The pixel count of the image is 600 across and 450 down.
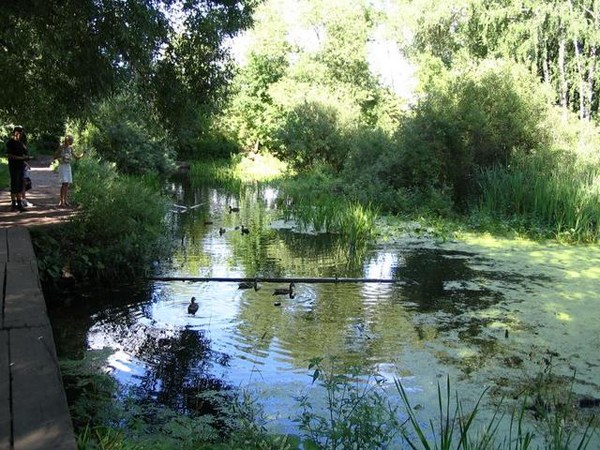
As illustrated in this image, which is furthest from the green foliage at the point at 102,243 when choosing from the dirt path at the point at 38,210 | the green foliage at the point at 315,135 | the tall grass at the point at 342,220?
the green foliage at the point at 315,135

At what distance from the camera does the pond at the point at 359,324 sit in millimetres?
5578

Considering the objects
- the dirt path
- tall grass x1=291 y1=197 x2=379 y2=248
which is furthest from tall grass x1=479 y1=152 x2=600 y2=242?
the dirt path

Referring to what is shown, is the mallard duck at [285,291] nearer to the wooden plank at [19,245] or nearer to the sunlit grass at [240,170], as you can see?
the wooden plank at [19,245]

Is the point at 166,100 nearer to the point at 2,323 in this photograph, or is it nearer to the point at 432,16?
the point at 2,323

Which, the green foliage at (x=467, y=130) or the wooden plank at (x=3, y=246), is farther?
the green foliage at (x=467, y=130)

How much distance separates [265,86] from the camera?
4503 cm

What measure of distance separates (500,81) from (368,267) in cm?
969

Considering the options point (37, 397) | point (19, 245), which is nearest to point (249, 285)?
point (19, 245)

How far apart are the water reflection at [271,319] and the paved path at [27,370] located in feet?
3.81

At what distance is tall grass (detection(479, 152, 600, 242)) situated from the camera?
41.7ft

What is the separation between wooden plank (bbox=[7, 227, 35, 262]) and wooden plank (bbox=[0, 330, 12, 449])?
2.85m

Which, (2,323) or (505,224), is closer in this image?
(2,323)

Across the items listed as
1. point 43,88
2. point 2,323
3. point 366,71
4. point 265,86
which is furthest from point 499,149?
point 265,86

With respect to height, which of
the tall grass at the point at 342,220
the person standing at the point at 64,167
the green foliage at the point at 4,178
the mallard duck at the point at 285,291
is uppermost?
the person standing at the point at 64,167
